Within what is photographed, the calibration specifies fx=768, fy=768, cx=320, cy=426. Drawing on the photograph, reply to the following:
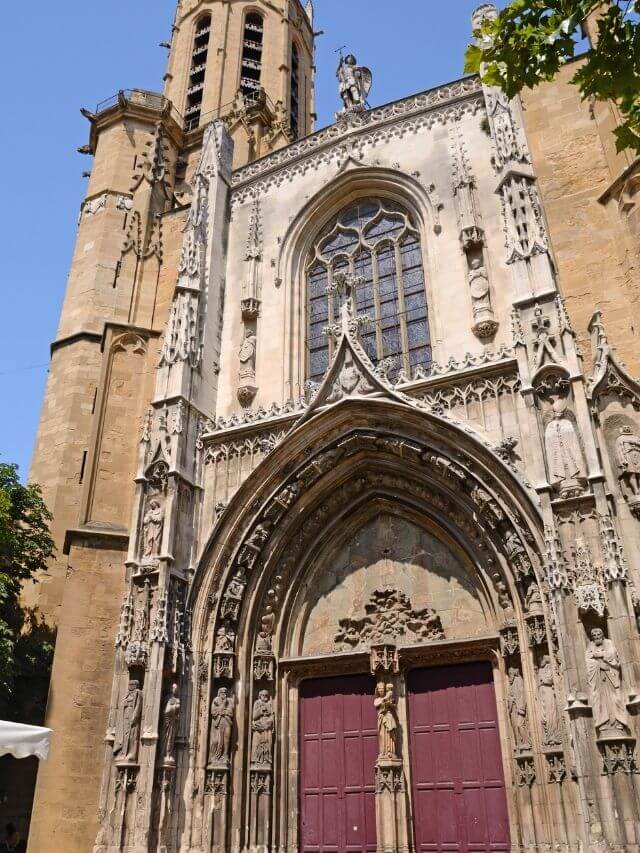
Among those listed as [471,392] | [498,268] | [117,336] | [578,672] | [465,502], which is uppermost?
[117,336]

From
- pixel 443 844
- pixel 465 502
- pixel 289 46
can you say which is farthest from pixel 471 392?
pixel 289 46

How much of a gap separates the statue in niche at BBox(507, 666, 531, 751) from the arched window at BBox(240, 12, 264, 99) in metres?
22.8

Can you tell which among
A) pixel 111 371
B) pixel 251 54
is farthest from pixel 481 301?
pixel 251 54

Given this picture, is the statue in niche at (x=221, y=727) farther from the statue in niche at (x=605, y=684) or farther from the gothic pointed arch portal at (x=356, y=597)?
the statue in niche at (x=605, y=684)

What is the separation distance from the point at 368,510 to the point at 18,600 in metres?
7.17

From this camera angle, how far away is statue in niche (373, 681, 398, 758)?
35.5 feet

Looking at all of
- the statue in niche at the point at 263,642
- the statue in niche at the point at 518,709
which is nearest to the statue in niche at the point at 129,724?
the statue in niche at the point at 263,642

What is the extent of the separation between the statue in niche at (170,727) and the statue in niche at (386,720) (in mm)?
2900

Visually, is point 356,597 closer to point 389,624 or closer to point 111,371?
point 389,624

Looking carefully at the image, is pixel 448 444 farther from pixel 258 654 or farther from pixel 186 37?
pixel 186 37

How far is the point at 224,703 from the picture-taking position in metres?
11.4

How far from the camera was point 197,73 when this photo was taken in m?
28.2

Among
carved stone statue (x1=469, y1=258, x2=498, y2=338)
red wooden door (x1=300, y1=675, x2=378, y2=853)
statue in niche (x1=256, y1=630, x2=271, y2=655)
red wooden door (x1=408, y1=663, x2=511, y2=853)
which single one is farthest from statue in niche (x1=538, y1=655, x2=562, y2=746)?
carved stone statue (x1=469, y1=258, x2=498, y2=338)

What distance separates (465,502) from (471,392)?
1.67m
